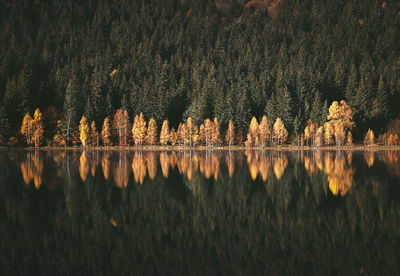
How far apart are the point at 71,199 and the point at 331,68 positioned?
18696cm

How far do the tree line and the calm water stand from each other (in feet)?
316

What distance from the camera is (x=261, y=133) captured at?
131 meters

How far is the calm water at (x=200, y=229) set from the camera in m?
15.2

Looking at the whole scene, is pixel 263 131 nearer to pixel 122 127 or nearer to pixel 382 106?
pixel 122 127

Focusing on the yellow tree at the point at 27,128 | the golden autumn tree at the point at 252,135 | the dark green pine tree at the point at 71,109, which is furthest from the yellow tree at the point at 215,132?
the yellow tree at the point at 27,128

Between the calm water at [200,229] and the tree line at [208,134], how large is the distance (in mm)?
96424

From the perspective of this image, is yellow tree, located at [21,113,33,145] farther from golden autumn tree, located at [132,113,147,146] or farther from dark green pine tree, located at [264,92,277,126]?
dark green pine tree, located at [264,92,277,126]

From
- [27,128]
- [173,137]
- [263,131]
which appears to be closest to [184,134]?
[173,137]

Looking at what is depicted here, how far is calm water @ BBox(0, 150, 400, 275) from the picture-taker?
15219 mm

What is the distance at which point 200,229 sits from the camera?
65.6 feet

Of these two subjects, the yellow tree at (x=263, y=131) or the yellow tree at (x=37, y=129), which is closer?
the yellow tree at (x=37, y=129)

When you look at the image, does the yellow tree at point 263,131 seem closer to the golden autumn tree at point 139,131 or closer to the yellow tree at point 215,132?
the yellow tree at point 215,132

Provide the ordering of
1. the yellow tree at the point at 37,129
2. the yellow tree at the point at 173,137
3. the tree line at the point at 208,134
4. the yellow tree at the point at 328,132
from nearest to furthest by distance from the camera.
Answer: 1. the yellow tree at the point at 37,129
2. the tree line at the point at 208,134
3. the yellow tree at the point at 328,132
4. the yellow tree at the point at 173,137

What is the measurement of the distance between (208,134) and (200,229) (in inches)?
4472
